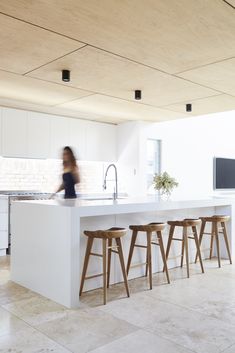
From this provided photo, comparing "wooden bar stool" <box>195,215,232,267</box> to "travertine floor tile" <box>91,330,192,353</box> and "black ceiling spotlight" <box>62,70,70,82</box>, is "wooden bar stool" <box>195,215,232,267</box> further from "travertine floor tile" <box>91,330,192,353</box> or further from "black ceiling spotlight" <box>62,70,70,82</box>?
"black ceiling spotlight" <box>62,70,70,82</box>

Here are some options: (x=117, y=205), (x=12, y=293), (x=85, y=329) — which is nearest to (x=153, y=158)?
(x=117, y=205)

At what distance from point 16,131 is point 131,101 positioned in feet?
6.34

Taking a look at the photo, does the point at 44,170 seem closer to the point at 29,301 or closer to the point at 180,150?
the point at 180,150

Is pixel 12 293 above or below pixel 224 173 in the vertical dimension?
below

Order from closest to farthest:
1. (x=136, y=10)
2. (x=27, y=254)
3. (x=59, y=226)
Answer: (x=136, y=10) → (x=59, y=226) → (x=27, y=254)

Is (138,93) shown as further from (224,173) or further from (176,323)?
(224,173)

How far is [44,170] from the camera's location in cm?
646

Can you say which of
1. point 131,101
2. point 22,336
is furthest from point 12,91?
point 22,336

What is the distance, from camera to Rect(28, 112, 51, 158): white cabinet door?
19.3 ft

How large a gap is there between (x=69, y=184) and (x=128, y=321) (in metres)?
2.32

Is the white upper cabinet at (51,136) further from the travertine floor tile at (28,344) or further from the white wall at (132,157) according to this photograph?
the travertine floor tile at (28,344)

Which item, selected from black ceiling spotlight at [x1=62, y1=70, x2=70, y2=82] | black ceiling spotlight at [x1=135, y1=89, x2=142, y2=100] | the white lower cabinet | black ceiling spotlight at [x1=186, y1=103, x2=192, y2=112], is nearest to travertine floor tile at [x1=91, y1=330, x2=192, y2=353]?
black ceiling spotlight at [x1=62, y1=70, x2=70, y2=82]

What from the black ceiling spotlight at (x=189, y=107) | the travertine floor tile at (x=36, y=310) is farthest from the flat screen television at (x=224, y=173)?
the travertine floor tile at (x=36, y=310)

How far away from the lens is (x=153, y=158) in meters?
7.25
